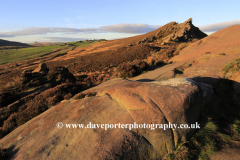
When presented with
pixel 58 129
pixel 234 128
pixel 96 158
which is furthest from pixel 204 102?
pixel 58 129

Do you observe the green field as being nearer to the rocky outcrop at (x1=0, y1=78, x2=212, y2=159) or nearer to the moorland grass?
the moorland grass

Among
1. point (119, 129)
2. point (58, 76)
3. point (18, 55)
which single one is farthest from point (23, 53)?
point (119, 129)

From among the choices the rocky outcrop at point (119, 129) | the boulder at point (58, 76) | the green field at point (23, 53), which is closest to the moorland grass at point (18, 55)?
the green field at point (23, 53)

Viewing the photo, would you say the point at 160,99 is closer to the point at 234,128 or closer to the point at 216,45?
the point at 234,128

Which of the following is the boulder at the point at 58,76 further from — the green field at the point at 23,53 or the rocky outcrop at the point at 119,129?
the green field at the point at 23,53

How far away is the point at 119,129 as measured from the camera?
3812mm

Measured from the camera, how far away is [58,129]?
422cm

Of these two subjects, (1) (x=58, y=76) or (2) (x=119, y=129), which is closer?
(2) (x=119, y=129)

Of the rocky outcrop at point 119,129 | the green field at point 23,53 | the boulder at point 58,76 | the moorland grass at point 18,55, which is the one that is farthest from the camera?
the green field at point 23,53

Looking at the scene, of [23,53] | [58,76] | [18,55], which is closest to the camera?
[58,76]

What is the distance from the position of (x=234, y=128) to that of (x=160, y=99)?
3.38 metres

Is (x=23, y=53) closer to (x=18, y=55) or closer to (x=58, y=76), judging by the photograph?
(x=18, y=55)

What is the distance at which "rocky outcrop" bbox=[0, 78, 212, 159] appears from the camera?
3.41 m

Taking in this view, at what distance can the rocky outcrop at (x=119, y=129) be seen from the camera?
3412 millimetres
